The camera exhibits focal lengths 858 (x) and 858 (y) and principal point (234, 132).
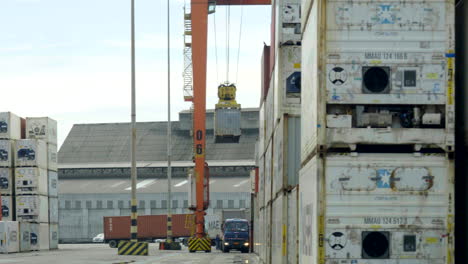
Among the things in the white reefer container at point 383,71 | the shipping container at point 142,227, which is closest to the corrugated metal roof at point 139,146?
the shipping container at point 142,227

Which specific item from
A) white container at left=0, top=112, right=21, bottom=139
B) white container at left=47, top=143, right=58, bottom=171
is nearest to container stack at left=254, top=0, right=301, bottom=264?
white container at left=0, top=112, right=21, bottom=139

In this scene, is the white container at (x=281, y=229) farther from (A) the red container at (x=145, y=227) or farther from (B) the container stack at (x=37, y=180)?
(A) the red container at (x=145, y=227)

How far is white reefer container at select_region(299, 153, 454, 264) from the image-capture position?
1082 centimetres

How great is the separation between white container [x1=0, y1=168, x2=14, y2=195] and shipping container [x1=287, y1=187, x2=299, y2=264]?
135 feet

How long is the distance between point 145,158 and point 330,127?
10149 cm

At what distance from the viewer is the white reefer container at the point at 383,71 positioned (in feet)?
36.4

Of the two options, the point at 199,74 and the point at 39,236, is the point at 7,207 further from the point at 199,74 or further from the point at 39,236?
the point at 199,74

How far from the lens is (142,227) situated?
273 feet

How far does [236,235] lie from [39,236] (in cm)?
1403

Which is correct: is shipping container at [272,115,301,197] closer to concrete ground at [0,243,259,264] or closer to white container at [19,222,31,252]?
concrete ground at [0,243,259,264]

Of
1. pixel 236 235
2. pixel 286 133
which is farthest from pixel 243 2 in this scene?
pixel 286 133

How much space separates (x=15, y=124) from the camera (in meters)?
56.7

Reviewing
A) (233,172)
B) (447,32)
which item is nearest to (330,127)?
(447,32)

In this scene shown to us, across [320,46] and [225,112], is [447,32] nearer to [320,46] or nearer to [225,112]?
[320,46]
